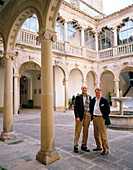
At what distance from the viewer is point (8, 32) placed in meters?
4.95

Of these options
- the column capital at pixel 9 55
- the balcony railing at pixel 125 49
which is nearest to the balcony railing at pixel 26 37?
the column capital at pixel 9 55

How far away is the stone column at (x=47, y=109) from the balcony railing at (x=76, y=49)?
798 centimetres

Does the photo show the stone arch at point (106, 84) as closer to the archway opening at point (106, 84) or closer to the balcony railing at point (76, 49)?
the archway opening at point (106, 84)

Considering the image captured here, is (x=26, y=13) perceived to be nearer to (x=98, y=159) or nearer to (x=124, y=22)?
(x=98, y=159)

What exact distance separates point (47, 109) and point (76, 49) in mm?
11761

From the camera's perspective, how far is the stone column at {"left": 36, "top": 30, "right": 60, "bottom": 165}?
309cm

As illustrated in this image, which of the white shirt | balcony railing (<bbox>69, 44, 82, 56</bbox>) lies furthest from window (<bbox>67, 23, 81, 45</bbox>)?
the white shirt

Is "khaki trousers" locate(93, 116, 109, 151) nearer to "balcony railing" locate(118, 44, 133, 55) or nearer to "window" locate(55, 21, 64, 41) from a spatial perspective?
"balcony railing" locate(118, 44, 133, 55)

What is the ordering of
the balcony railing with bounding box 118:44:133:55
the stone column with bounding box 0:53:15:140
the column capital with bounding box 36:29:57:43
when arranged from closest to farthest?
the column capital with bounding box 36:29:57:43 < the stone column with bounding box 0:53:15:140 < the balcony railing with bounding box 118:44:133:55

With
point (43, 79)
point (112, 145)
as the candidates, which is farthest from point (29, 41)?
point (112, 145)

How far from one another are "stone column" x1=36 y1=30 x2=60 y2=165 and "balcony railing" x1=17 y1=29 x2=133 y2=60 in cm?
798

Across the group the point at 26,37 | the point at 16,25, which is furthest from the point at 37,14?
the point at 26,37

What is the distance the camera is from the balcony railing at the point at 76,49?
1095 cm

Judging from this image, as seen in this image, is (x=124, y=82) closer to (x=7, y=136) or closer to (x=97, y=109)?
(x=97, y=109)
